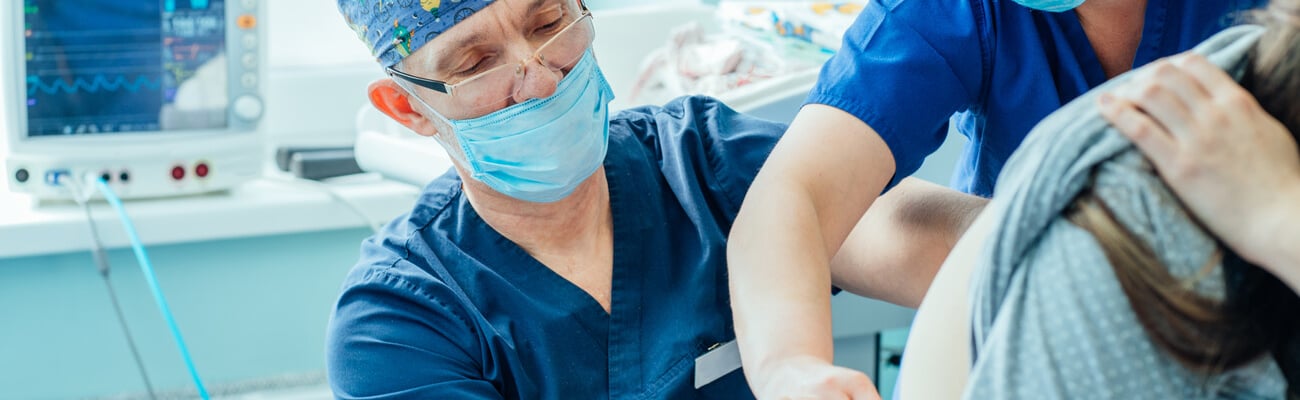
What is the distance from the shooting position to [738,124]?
1.74 meters

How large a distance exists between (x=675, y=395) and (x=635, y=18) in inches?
53.8

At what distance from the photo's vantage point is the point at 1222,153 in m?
0.78

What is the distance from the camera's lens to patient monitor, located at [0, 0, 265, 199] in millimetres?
2463

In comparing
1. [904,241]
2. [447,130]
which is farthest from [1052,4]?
[447,130]

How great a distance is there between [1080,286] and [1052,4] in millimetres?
602

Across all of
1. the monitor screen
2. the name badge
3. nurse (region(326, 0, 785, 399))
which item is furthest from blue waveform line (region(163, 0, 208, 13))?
the name badge

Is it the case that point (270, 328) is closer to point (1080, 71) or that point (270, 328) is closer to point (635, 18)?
point (635, 18)

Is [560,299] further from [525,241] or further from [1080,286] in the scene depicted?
[1080,286]

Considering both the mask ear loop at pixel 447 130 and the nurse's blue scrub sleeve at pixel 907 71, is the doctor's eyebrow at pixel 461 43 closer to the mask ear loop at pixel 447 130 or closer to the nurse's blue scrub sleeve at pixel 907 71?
the mask ear loop at pixel 447 130

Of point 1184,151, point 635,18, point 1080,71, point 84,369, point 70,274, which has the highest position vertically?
point 1184,151

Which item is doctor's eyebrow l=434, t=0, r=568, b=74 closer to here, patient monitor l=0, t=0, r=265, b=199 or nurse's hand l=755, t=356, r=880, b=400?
nurse's hand l=755, t=356, r=880, b=400

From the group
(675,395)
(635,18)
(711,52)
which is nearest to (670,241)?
(675,395)

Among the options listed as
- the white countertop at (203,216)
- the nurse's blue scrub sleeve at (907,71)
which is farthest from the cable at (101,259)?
the nurse's blue scrub sleeve at (907,71)

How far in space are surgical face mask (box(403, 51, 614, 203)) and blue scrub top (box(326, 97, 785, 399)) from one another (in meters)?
0.07
